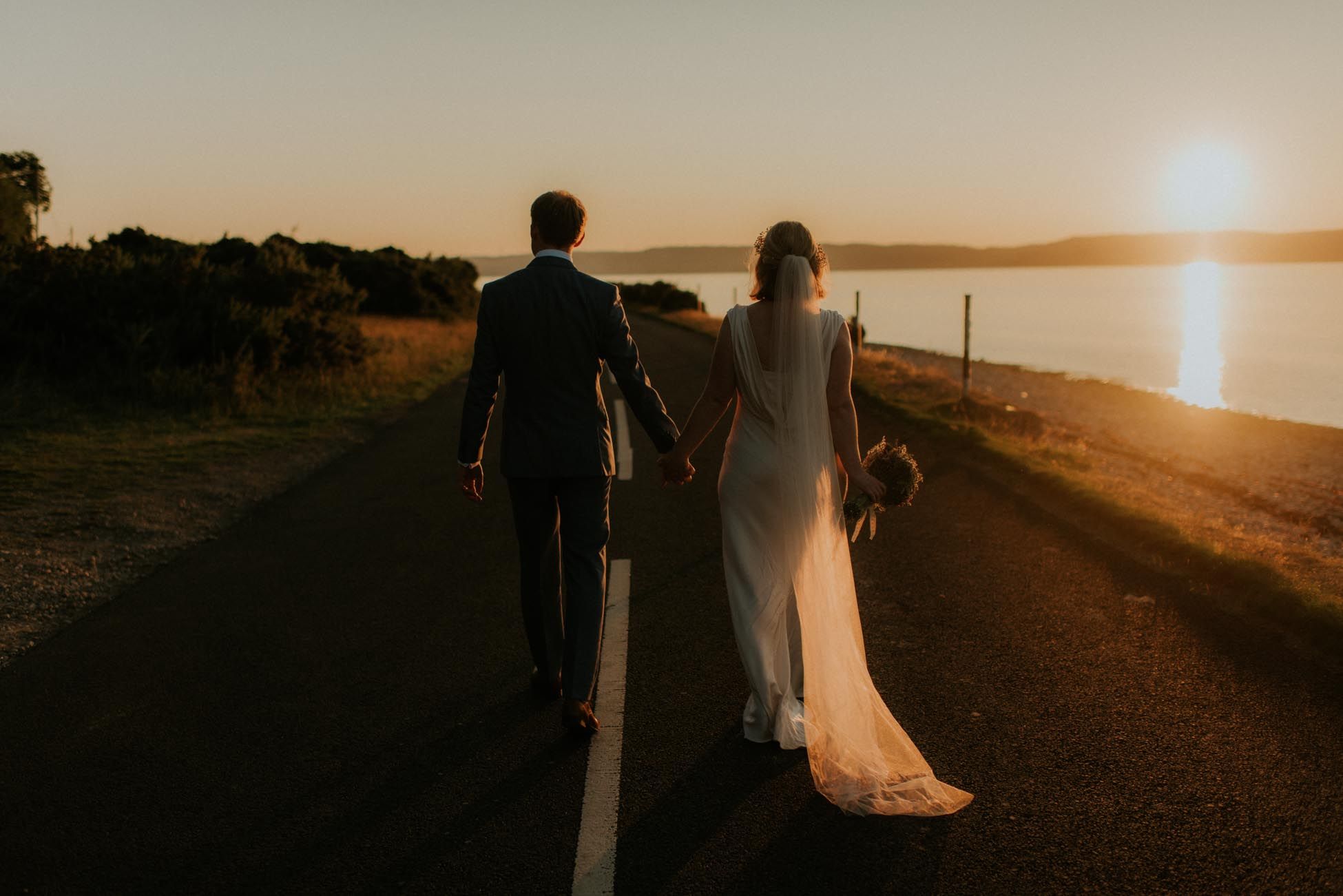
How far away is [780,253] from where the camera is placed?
→ 13.0 ft

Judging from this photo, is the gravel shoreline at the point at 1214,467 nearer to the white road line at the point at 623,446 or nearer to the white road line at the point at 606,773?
the white road line at the point at 606,773

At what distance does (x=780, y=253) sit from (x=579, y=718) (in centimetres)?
215

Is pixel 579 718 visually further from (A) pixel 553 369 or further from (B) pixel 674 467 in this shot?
(A) pixel 553 369

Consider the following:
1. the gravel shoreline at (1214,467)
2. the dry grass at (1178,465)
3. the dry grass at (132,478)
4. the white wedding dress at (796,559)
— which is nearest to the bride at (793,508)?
the white wedding dress at (796,559)

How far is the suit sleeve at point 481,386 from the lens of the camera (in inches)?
163

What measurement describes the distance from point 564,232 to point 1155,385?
3383cm

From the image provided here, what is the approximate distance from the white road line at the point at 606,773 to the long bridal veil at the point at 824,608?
31.7 inches

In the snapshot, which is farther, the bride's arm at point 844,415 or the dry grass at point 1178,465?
the dry grass at point 1178,465

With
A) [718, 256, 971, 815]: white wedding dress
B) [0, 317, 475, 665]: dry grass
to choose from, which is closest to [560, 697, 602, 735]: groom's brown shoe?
[718, 256, 971, 815]: white wedding dress

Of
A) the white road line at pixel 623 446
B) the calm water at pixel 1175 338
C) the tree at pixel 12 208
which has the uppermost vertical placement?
the tree at pixel 12 208

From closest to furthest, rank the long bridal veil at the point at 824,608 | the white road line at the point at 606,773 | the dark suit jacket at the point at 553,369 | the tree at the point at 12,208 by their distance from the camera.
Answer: the white road line at the point at 606,773, the long bridal veil at the point at 824,608, the dark suit jacket at the point at 553,369, the tree at the point at 12,208

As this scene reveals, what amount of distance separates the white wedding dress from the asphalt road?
0.22 m

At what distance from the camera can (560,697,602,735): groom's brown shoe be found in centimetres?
418

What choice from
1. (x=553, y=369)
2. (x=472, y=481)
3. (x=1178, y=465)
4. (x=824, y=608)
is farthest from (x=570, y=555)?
(x=1178, y=465)
